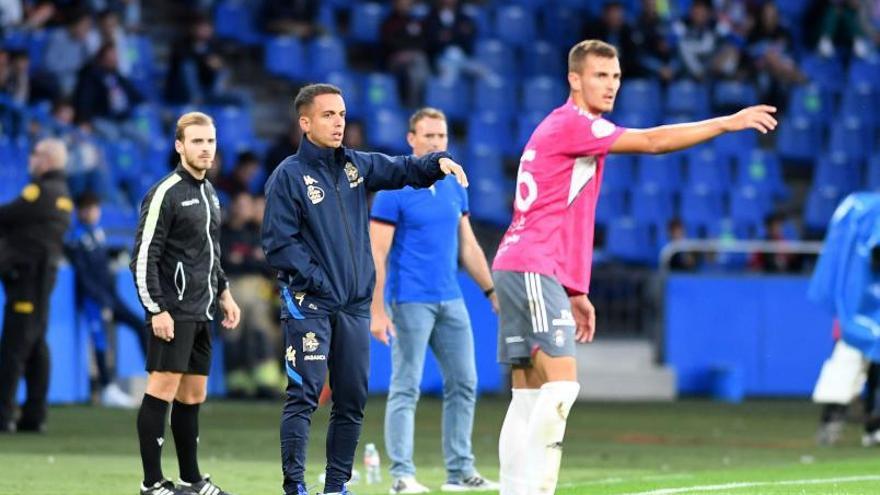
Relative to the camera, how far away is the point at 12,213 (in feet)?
49.7

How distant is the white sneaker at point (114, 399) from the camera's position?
733 inches

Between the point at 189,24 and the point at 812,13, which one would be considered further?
the point at 812,13

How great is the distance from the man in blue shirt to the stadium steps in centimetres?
1051

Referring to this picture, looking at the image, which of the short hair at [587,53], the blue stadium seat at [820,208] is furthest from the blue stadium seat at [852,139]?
the short hair at [587,53]

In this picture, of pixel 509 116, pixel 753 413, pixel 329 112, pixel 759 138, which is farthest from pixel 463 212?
pixel 759 138

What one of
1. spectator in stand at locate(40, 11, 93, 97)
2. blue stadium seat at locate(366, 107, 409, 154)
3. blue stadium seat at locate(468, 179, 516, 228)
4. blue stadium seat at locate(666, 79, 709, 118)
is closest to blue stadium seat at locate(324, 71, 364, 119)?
blue stadium seat at locate(366, 107, 409, 154)

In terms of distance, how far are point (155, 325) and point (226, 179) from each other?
11.8 metres

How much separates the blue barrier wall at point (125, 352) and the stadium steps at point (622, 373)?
3.88ft

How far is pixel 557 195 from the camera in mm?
8516

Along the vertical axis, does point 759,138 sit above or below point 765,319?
above

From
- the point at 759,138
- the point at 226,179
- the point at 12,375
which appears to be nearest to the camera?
the point at 12,375

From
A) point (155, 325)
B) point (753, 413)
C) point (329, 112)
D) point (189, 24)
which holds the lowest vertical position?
point (753, 413)

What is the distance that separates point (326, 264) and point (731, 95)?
17.9 metres

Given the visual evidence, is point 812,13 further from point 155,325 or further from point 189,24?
point 155,325
